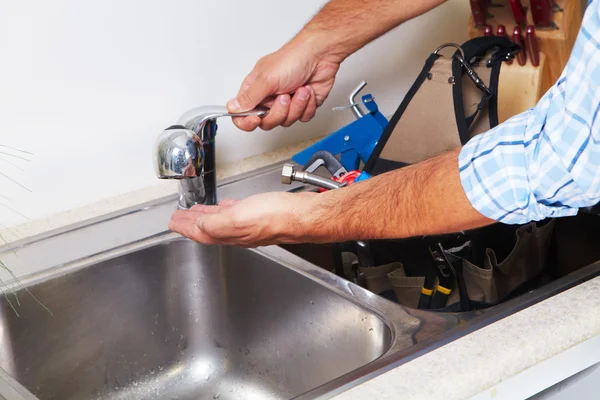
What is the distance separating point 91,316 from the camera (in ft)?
3.75

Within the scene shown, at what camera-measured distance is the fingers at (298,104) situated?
1221mm

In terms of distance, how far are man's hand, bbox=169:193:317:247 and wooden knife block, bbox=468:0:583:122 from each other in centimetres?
61

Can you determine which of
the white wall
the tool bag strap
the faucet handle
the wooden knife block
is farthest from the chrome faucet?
the wooden knife block

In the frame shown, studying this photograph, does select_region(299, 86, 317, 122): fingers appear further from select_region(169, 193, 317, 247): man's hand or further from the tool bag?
select_region(169, 193, 317, 247): man's hand

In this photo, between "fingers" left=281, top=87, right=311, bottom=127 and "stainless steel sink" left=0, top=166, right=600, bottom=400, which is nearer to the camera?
"stainless steel sink" left=0, top=166, right=600, bottom=400

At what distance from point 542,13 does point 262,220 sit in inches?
30.2

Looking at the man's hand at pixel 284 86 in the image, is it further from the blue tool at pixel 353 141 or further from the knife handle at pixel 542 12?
the knife handle at pixel 542 12

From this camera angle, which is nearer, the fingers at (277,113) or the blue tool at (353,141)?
the fingers at (277,113)

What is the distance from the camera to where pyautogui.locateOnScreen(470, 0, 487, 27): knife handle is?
4.89ft

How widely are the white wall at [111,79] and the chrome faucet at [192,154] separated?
14 cm

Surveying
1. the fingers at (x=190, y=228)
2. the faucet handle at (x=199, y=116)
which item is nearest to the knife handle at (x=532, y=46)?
the faucet handle at (x=199, y=116)

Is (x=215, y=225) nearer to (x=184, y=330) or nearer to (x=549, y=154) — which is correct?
(x=184, y=330)

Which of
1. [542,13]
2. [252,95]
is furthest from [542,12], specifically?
[252,95]

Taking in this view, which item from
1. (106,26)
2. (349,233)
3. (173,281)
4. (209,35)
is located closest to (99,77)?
(106,26)
